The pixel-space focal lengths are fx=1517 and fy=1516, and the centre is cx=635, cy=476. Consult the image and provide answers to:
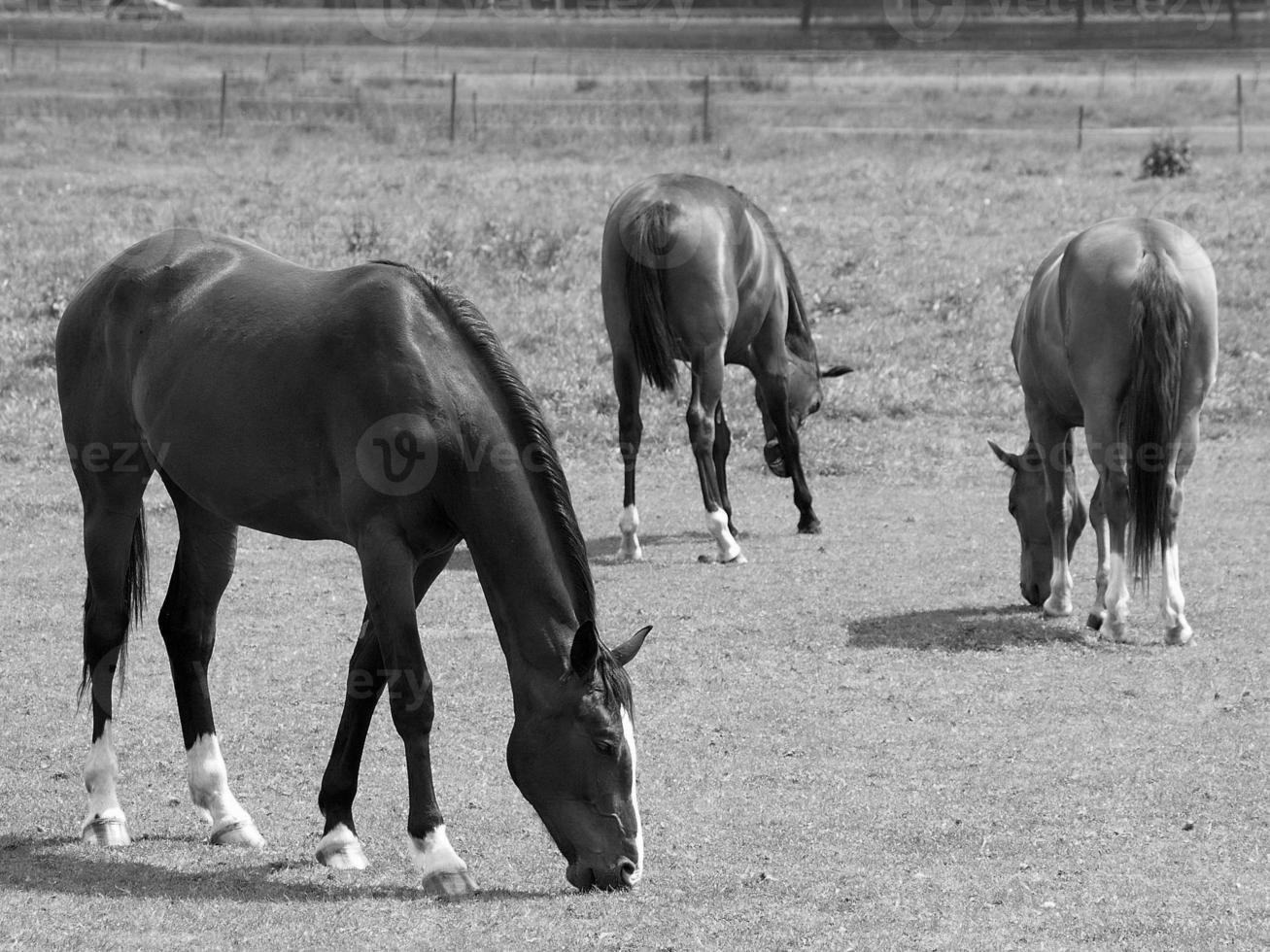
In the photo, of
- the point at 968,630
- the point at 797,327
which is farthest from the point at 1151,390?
the point at 797,327

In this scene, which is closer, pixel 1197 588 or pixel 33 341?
pixel 1197 588

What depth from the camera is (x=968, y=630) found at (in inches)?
355

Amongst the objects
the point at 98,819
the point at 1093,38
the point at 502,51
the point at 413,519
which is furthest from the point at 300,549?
the point at 1093,38

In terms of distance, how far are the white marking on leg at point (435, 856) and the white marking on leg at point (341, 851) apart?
31 centimetres

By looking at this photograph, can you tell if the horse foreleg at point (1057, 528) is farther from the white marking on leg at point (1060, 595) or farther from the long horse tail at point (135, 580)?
the long horse tail at point (135, 580)

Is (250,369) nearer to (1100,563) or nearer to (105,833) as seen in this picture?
(105,833)

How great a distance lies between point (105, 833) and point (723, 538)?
5866 millimetres

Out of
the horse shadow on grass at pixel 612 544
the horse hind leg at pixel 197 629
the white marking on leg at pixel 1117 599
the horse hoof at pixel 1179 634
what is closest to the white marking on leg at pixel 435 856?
the horse hind leg at pixel 197 629

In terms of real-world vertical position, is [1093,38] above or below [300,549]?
above

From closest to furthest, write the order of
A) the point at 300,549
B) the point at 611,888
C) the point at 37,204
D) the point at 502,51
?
the point at 611,888 < the point at 300,549 < the point at 37,204 < the point at 502,51

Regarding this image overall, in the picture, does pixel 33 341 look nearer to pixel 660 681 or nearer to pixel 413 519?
pixel 660 681

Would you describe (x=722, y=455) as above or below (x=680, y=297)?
below

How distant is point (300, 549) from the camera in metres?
11.0

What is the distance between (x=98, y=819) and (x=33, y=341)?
1175 centimetres
